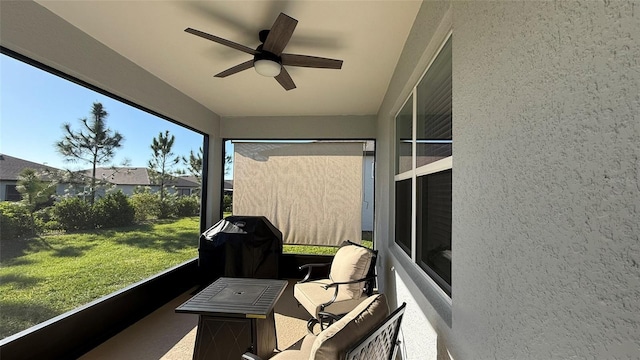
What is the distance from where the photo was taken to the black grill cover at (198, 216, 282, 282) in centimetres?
390

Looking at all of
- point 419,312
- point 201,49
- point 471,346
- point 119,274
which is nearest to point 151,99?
point 201,49

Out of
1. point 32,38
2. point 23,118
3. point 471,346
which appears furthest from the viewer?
point 23,118

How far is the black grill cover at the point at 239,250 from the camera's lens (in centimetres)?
→ 390

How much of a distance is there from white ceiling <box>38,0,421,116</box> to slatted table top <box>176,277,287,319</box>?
7.02ft

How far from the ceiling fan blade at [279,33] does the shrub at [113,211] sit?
2.43 meters

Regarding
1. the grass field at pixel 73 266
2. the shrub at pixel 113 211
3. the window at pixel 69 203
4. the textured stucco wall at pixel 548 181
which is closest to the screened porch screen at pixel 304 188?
the window at pixel 69 203

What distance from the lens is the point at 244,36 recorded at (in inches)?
91.1

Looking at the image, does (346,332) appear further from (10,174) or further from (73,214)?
(73,214)

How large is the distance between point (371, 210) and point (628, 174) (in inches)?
173

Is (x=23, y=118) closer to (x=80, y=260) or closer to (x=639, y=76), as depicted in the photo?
(x=80, y=260)

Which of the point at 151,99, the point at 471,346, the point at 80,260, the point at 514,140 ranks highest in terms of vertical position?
the point at 151,99

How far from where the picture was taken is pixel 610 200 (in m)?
0.46

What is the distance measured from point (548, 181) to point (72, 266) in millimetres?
3780

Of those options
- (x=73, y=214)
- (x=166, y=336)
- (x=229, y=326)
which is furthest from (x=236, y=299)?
(x=73, y=214)
